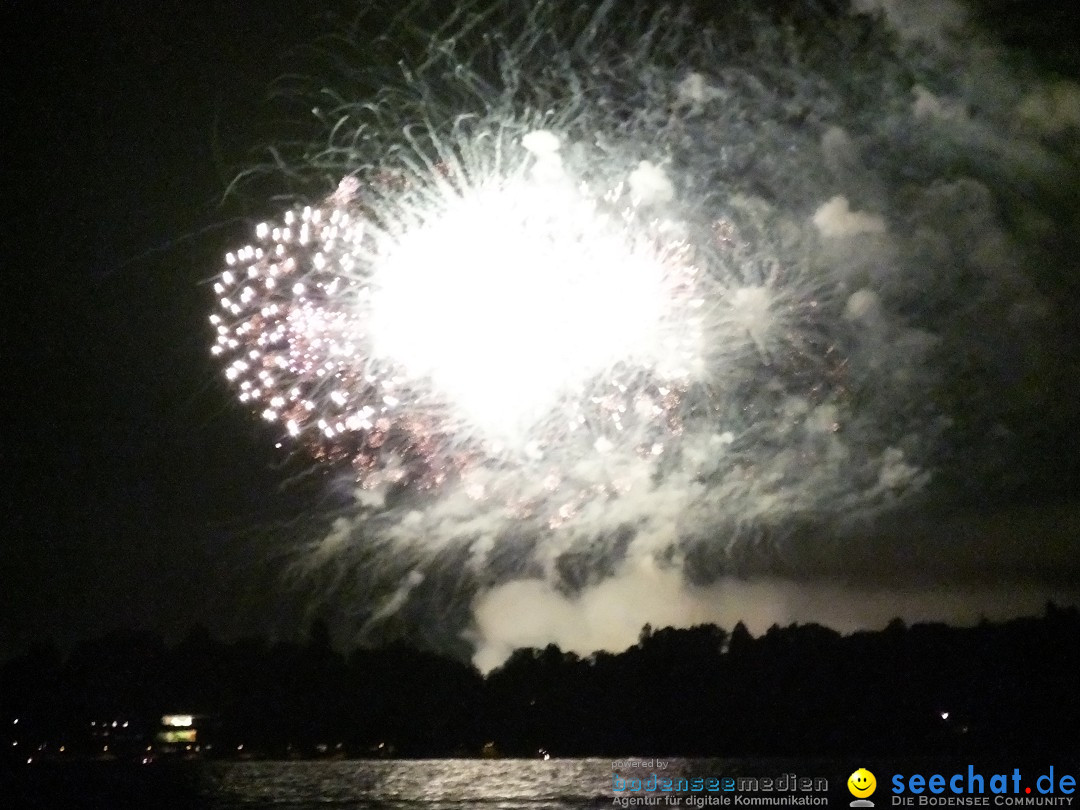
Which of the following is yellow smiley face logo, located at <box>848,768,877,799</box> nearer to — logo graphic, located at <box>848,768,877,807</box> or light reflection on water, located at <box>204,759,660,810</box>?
logo graphic, located at <box>848,768,877,807</box>

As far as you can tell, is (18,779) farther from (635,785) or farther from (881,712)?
(881,712)

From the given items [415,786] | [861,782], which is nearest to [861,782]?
[861,782]

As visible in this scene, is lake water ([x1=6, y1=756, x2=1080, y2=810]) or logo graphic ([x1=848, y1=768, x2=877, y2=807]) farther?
lake water ([x1=6, y1=756, x2=1080, y2=810])

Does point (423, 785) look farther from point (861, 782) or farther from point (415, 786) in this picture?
point (861, 782)

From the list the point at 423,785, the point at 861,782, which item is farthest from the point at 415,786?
the point at 861,782

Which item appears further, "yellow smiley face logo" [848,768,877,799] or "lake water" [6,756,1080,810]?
"lake water" [6,756,1080,810]

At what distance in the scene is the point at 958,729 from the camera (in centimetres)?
10056

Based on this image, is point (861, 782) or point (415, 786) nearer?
point (861, 782)

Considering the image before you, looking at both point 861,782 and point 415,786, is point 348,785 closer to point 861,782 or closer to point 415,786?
point 415,786

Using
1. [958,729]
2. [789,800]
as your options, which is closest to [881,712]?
[958,729]

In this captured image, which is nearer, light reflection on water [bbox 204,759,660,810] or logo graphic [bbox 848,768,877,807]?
logo graphic [bbox 848,768,877,807]

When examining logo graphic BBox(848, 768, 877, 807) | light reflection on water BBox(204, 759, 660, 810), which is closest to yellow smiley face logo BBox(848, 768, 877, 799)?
logo graphic BBox(848, 768, 877, 807)

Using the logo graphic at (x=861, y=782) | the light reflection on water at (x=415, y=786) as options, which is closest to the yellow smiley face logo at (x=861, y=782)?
the logo graphic at (x=861, y=782)

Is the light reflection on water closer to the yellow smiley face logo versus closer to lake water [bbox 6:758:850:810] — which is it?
lake water [bbox 6:758:850:810]
